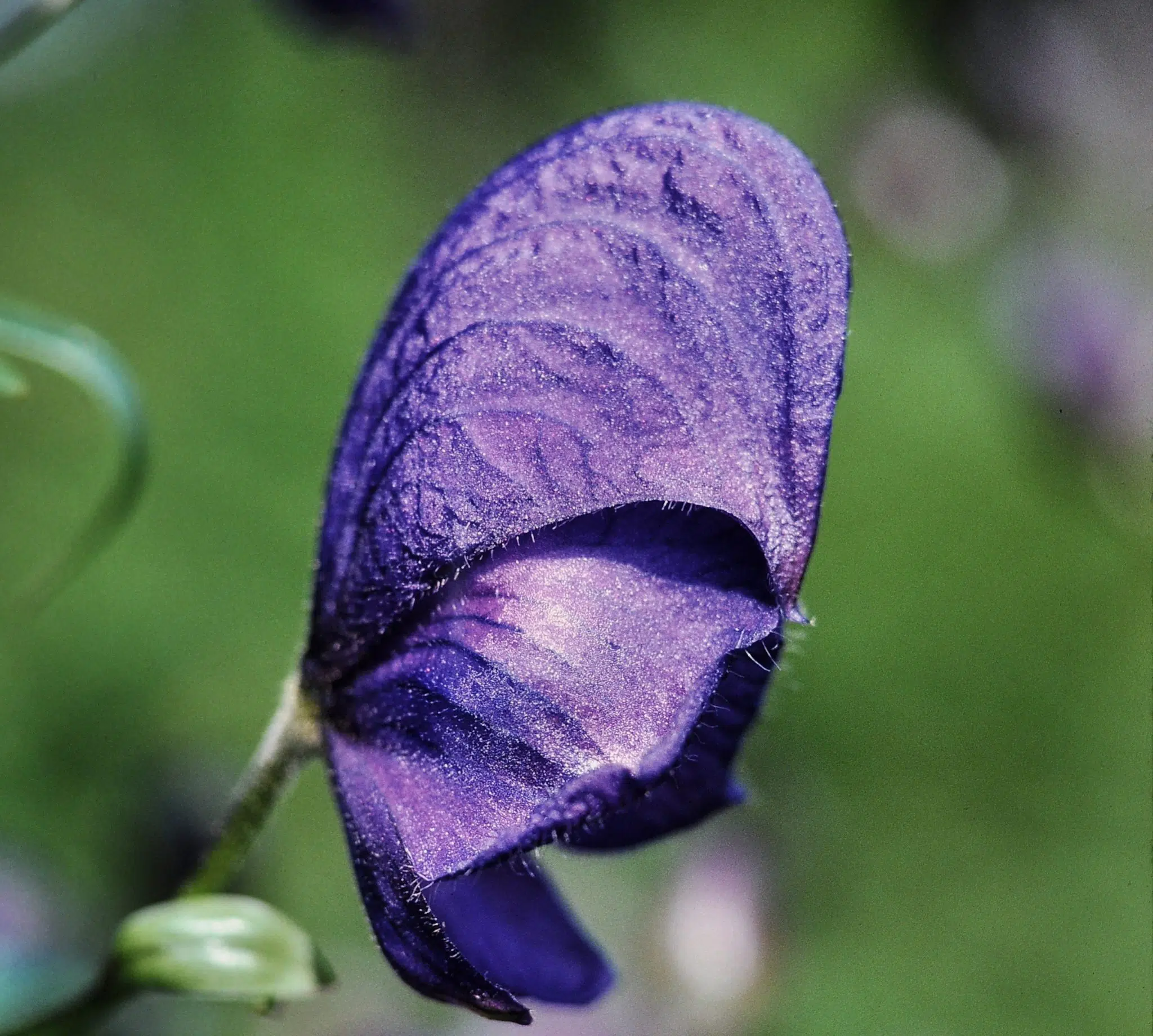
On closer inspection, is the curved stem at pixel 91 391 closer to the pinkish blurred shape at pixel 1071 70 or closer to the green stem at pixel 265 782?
the green stem at pixel 265 782

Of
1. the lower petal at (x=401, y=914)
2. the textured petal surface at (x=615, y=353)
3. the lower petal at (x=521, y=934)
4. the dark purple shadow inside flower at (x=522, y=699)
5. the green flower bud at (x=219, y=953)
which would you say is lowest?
the green flower bud at (x=219, y=953)

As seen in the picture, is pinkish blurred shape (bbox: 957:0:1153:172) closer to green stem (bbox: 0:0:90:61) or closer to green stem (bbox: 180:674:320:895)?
green stem (bbox: 0:0:90:61)

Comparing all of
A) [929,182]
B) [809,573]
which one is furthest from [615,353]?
[929,182]

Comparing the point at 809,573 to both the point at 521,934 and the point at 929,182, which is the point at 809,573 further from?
the point at 521,934

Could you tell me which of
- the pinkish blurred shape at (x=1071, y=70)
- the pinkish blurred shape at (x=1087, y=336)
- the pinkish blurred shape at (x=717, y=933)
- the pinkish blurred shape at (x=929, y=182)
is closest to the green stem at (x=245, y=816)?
the pinkish blurred shape at (x=717, y=933)

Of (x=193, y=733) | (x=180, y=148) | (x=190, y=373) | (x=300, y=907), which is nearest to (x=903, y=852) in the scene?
(x=300, y=907)

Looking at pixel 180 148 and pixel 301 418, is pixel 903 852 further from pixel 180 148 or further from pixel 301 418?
pixel 180 148
